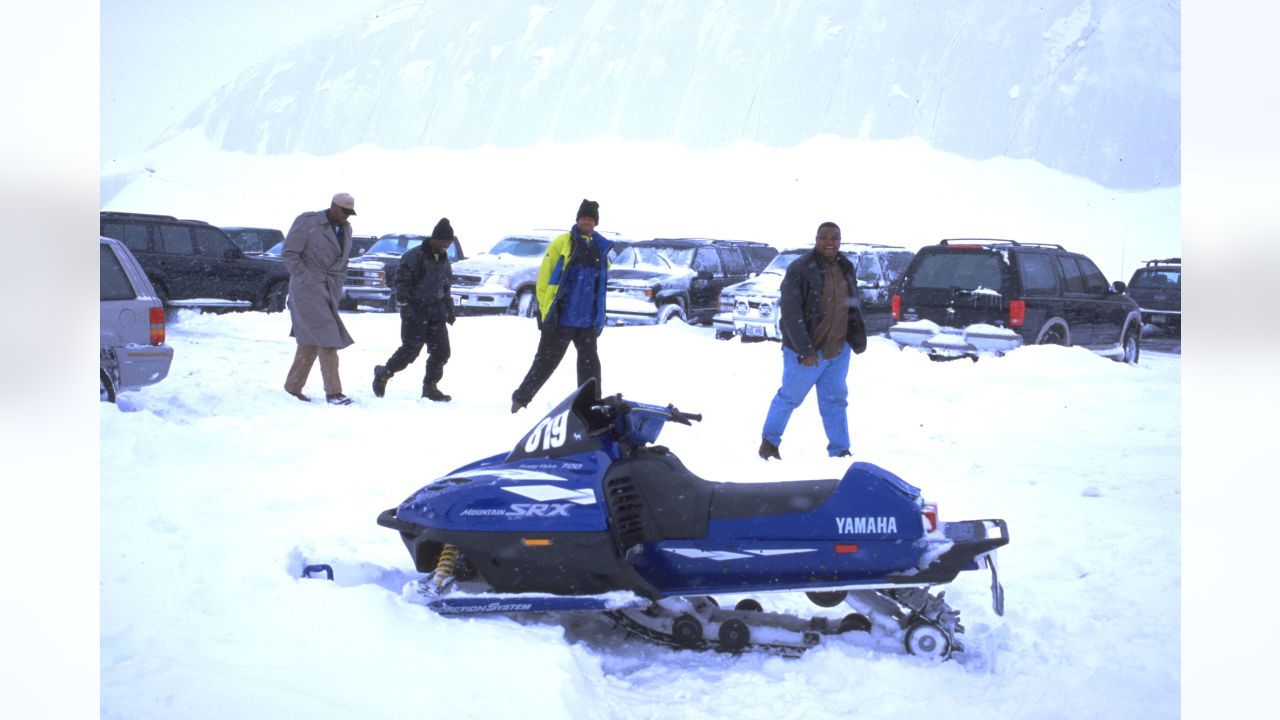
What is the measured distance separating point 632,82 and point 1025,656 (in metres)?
41.4

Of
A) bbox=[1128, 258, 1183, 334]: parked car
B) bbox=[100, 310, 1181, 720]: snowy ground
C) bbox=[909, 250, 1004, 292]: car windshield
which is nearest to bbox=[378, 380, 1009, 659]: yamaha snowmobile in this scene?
bbox=[100, 310, 1181, 720]: snowy ground

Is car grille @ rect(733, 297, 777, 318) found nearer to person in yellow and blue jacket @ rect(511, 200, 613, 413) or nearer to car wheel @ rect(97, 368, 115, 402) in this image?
person in yellow and blue jacket @ rect(511, 200, 613, 413)

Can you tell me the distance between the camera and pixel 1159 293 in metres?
19.8

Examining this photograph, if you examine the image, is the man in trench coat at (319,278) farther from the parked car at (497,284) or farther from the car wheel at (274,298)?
the car wheel at (274,298)

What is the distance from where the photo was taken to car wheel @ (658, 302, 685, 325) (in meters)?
16.9

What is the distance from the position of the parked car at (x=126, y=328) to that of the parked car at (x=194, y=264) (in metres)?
8.46

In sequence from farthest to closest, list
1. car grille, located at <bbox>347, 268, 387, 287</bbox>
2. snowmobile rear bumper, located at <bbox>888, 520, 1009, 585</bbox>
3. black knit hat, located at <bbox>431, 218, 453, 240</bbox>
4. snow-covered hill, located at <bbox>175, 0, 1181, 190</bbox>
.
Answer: snow-covered hill, located at <bbox>175, 0, 1181, 190</bbox> < car grille, located at <bbox>347, 268, 387, 287</bbox> < black knit hat, located at <bbox>431, 218, 453, 240</bbox> < snowmobile rear bumper, located at <bbox>888, 520, 1009, 585</bbox>

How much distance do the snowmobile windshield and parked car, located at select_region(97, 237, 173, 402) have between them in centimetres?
441

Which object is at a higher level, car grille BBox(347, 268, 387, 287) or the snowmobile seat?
car grille BBox(347, 268, 387, 287)

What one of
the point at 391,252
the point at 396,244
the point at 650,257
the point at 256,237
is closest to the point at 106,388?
the point at 650,257

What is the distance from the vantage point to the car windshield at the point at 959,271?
1191 cm

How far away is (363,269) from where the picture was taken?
1919 centimetres

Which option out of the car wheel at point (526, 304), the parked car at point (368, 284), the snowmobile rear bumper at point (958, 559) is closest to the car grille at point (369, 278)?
the parked car at point (368, 284)

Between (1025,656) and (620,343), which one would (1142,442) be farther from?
(620,343)
